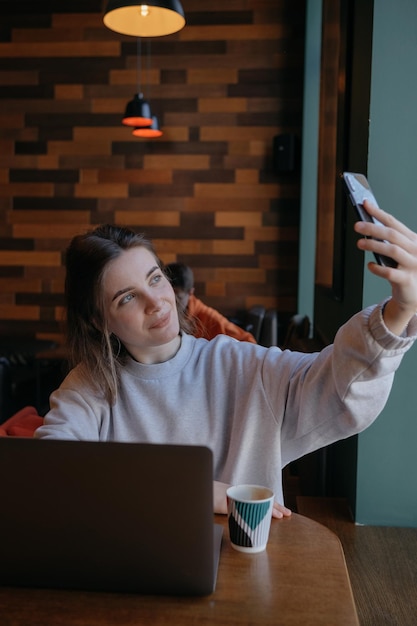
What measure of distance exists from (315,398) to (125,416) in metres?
0.41

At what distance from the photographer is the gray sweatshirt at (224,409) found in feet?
4.34

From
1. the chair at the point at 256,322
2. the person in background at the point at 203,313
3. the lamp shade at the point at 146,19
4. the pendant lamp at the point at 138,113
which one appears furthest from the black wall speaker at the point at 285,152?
the lamp shade at the point at 146,19

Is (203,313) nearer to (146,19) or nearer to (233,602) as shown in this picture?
(146,19)

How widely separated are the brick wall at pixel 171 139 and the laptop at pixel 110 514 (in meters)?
5.61

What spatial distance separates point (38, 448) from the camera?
854 mm

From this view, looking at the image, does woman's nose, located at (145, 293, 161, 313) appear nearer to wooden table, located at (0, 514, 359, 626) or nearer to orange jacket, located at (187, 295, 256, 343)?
wooden table, located at (0, 514, 359, 626)

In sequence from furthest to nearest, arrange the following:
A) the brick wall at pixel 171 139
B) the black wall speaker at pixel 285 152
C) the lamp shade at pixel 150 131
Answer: the brick wall at pixel 171 139, the black wall speaker at pixel 285 152, the lamp shade at pixel 150 131

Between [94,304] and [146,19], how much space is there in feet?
7.35

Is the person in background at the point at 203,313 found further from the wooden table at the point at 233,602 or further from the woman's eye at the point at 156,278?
the wooden table at the point at 233,602

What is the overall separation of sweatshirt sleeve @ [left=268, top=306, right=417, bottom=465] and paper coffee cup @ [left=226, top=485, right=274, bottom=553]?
0.90 feet

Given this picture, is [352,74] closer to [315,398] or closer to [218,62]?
[315,398]

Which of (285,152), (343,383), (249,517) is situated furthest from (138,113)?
(249,517)

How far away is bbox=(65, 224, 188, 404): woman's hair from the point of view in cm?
142

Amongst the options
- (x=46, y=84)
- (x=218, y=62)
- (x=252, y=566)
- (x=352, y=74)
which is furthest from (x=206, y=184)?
(x=252, y=566)
